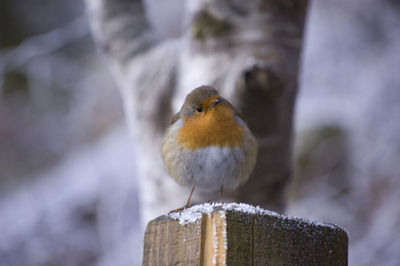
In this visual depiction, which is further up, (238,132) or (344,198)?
(344,198)

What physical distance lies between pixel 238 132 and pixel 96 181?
3.80 metres

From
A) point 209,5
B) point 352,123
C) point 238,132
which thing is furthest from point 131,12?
point 352,123

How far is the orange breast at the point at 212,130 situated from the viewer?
2.01 m

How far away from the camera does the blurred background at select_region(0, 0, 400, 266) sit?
13.9 ft

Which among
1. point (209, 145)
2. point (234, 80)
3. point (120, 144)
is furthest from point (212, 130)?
point (120, 144)

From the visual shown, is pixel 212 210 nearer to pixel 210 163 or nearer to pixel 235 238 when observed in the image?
pixel 235 238

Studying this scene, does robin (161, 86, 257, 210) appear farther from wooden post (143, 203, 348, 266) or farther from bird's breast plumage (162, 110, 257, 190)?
wooden post (143, 203, 348, 266)

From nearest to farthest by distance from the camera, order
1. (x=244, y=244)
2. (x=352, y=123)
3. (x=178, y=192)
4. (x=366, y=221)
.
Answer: (x=244, y=244) < (x=178, y=192) < (x=366, y=221) < (x=352, y=123)

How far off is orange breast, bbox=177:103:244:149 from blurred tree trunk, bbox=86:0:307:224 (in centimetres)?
45

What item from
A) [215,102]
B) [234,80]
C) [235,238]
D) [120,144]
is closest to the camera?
[235,238]

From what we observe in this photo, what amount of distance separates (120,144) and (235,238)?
16.5 feet

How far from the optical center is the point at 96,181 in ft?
18.6

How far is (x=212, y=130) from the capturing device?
6.68 ft

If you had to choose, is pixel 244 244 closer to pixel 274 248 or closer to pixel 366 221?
pixel 274 248
